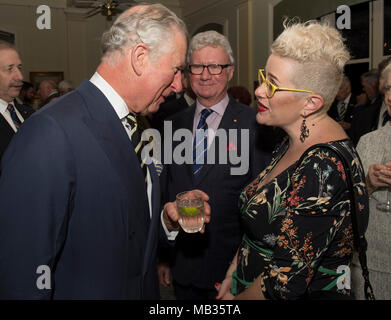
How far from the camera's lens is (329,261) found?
1.31 m

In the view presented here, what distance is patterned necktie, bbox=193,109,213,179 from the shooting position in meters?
2.21

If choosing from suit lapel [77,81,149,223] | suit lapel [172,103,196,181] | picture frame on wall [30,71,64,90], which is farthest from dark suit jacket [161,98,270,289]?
picture frame on wall [30,71,64,90]

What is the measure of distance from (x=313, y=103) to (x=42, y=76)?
10.7 m

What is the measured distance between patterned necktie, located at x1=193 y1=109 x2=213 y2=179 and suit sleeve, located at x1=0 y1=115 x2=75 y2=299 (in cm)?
121

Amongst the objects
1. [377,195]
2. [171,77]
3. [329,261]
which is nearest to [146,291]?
[329,261]

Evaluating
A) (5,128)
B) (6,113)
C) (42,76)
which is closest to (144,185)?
(5,128)

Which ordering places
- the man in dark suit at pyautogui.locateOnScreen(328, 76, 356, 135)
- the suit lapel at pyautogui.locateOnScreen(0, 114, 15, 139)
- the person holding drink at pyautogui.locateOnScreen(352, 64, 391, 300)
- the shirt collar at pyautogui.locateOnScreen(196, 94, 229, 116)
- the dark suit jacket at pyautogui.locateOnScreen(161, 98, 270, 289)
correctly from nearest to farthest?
1. the person holding drink at pyautogui.locateOnScreen(352, 64, 391, 300)
2. the dark suit jacket at pyautogui.locateOnScreen(161, 98, 270, 289)
3. the shirt collar at pyautogui.locateOnScreen(196, 94, 229, 116)
4. the suit lapel at pyautogui.locateOnScreen(0, 114, 15, 139)
5. the man in dark suit at pyautogui.locateOnScreen(328, 76, 356, 135)

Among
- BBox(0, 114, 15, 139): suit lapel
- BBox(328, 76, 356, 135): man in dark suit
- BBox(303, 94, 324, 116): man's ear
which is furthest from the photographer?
BBox(328, 76, 356, 135): man in dark suit

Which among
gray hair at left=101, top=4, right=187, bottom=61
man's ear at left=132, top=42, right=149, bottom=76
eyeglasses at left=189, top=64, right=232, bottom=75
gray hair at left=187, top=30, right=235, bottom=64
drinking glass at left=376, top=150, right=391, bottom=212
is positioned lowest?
drinking glass at left=376, top=150, right=391, bottom=212

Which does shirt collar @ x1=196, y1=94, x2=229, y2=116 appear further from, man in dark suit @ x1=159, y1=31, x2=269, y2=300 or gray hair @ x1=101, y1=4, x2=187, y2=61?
gray hair @ x1=101, y1=4, x2=187, y2=61

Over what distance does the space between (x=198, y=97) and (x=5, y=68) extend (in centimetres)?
186

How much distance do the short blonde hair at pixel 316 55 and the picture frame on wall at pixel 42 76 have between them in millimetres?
10600

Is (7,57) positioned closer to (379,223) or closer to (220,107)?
(220,107)
